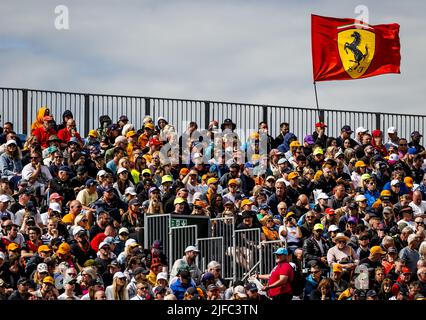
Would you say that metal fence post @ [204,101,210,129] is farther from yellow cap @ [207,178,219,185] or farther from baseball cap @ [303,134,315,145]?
yellow cap @ [207,178,219,185]

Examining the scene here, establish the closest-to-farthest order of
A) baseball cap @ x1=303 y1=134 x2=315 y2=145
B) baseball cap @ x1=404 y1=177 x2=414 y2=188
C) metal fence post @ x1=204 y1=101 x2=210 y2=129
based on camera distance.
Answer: baseball cap @ x1=404 y1=177 x2=414 y2=188
baseball cap @ x1=303 y1=134 x2=315 y2=145
metal fence post @ x1=204 y1=101 x2=210 y2=129

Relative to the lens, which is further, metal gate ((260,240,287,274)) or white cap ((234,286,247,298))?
metal gate ((260,240,287,274))

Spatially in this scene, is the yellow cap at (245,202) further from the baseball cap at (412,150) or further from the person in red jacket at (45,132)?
the baseball cap at (412,150)

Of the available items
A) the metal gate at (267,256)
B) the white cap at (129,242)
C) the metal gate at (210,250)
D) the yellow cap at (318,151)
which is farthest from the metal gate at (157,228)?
the yellow cap at (318,151)

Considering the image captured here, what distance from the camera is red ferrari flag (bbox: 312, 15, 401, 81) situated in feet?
138

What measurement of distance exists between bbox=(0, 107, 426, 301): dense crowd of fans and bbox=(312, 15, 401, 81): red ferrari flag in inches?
118

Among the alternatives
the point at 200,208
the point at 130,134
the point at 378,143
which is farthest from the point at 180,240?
the point at 378,143

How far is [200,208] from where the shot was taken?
32219 mm

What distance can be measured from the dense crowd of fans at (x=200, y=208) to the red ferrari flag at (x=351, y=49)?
3.00 meters

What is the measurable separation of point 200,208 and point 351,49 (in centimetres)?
1141

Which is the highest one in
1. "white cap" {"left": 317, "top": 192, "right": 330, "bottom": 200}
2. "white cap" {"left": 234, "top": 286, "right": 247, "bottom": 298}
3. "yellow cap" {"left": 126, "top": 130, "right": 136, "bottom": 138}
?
"yellow cap" {"left": 126, "top": 130, "right": 136, "bottom": 138}

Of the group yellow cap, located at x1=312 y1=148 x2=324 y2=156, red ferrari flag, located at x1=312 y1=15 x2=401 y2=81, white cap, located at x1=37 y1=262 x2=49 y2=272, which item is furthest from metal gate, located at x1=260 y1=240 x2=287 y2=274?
red ferrari flag, located at x1=312 y1=15 x2=401 y2=81

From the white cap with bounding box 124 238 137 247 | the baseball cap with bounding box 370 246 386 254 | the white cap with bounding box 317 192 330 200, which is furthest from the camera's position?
the white cap with bounding box 317 192 330 200

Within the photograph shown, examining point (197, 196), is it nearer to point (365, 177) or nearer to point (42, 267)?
point (365, 177)
